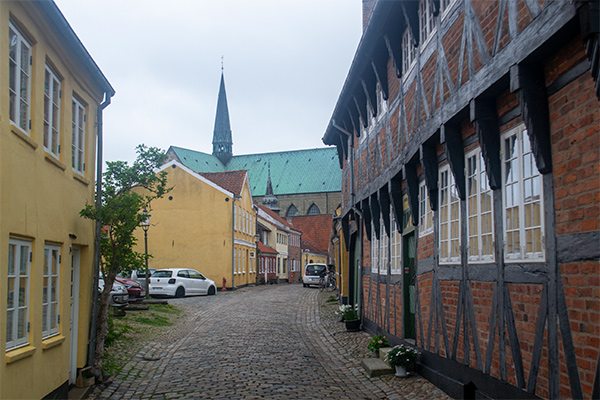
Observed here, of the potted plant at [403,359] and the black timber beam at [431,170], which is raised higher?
the black timber beam at [431,170]

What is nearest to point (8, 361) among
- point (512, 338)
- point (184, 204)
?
point (512, 338)

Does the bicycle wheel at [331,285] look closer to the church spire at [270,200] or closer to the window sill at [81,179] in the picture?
the window sill at [81,179]

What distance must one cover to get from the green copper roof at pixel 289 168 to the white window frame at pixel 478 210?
65117mm

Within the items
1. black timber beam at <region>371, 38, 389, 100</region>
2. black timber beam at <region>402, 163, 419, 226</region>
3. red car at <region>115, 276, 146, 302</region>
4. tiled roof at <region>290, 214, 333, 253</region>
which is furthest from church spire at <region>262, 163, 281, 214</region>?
black timber beam at <region>402, 163, 419, 226</region>

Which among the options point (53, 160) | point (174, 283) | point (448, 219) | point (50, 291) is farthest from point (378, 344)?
point (174, 283)

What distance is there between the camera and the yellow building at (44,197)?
18.4ft

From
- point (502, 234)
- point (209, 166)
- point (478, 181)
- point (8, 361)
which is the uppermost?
point (209, 166)

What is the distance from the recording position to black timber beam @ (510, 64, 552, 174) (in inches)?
203

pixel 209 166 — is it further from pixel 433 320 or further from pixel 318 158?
pixel 433 320

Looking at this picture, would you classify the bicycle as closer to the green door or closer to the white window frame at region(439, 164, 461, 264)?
the green door

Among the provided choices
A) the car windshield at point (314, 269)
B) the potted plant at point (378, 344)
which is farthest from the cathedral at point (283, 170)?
the potted plant at point (378, 344)

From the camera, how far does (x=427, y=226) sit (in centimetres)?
923

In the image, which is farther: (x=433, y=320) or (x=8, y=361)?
(x=433, y=320)

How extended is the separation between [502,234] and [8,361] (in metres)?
4.81
